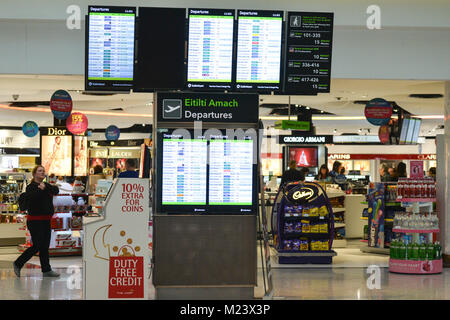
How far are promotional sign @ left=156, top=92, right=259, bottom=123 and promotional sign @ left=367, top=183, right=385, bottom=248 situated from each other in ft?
18.4

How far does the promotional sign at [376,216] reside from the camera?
12.5 metres

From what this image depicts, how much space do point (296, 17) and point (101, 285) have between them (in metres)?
3.73

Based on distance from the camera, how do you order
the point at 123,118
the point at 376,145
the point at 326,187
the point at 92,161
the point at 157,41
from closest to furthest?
the point at 157,41, the point at 326,187, the point at 123,118, the point at 92,161, the point at 376,145

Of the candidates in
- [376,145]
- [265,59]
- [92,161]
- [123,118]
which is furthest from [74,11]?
[376,145]

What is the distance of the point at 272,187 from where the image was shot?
17156 mm

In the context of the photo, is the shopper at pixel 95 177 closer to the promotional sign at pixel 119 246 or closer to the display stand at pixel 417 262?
the display stand at pixel 417 262

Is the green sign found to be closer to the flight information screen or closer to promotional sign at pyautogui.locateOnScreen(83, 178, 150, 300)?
the flight information screen

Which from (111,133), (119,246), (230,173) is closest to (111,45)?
(230,173)

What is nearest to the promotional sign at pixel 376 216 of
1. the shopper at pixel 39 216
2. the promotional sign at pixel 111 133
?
the shopper at pixel 39 216

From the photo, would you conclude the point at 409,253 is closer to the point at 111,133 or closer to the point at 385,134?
the point at 385,134

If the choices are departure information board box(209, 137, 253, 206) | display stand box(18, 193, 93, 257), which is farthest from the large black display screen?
display stand box(18, 193, 93, 257)

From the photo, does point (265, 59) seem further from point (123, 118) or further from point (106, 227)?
point (123, 118)

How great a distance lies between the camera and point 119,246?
6.81 m
